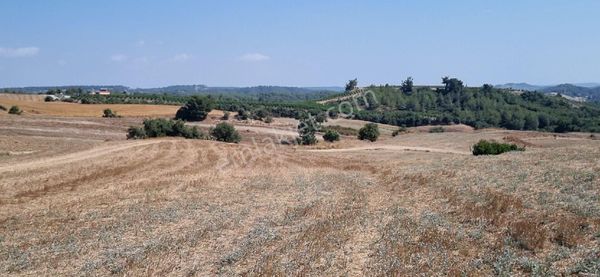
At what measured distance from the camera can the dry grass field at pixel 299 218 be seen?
18.4m

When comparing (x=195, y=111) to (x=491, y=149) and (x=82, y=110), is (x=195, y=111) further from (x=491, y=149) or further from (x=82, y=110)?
(x=491, y=149)

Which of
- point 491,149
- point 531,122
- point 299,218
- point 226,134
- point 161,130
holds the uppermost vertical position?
point 299,218

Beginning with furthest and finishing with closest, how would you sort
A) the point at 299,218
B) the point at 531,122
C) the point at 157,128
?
the point at 531,122, the point at 157,128, the point at 299,218

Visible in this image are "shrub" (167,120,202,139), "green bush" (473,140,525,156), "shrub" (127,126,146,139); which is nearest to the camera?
"green bush" (473,140,525,156)

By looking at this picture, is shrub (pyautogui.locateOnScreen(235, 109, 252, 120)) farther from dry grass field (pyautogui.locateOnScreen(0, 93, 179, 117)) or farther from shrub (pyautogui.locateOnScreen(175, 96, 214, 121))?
dry grass field (pyautogui.locateOnScreen(0, 93, 179, 117))

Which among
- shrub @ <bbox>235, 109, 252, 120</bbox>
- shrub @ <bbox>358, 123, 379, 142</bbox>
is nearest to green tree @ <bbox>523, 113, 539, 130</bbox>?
shrub @ <bbox>358, 123, 379, 142</bbox>

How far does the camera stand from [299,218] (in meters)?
26.8

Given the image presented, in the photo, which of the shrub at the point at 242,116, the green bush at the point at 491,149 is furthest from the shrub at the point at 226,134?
the shrub at the point at 242,116

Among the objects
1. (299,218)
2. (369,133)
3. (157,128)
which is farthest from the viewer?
(369,133)

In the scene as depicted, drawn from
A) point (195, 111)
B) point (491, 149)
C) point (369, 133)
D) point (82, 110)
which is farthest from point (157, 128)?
point (82, 110)

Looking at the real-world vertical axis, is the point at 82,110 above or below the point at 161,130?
above

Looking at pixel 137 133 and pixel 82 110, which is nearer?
pixel 137 133

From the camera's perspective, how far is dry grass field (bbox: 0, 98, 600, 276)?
60.5ft

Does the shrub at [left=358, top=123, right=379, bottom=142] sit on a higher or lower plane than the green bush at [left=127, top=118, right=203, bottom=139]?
lower
